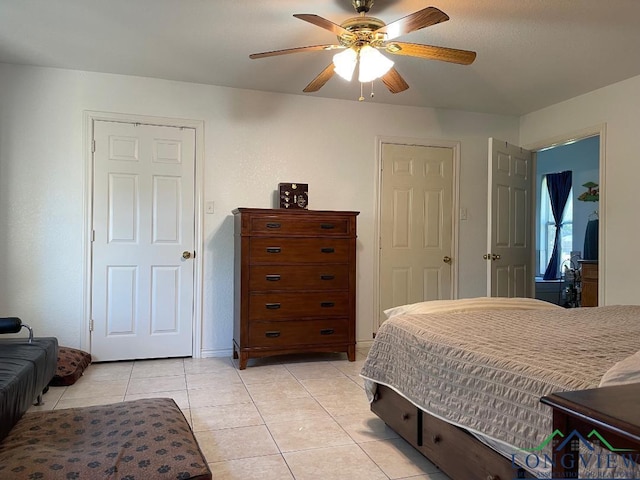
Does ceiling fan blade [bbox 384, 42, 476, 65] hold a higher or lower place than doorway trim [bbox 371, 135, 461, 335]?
higher

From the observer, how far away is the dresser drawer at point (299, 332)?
149 inches

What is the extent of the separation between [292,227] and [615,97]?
296cm

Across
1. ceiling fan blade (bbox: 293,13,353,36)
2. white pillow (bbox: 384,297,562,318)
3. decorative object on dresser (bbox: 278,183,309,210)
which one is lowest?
white pillow (bbox: 384,297,562,318)

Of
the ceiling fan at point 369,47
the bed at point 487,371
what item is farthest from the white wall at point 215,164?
the bed at point 487,371

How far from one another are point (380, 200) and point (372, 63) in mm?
2069

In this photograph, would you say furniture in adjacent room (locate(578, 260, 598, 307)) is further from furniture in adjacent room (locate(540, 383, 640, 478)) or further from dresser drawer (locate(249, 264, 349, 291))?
furniture in adjacent room (locate(540, 383, 640, 478))

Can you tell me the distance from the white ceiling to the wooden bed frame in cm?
220

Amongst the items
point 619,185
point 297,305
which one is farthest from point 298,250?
point 619,185

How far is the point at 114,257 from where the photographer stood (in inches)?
154

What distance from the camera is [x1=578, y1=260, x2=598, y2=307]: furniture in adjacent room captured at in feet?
16.3

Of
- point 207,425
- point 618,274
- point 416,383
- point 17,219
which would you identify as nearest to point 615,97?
point 618,274

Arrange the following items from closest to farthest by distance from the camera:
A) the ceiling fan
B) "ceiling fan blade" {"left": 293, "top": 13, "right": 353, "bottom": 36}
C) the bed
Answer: the bed
"ceiling fan blade" {"left": 293, "top": 13, "right": 353, "bottom": 36}
the ceiling fan

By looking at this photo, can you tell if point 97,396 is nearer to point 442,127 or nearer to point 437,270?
point 437,270

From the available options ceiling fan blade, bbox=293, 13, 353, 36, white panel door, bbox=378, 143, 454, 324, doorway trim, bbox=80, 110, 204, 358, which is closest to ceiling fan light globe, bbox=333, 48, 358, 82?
ceiling fan blade, bbox=293, 13, 353, 36
